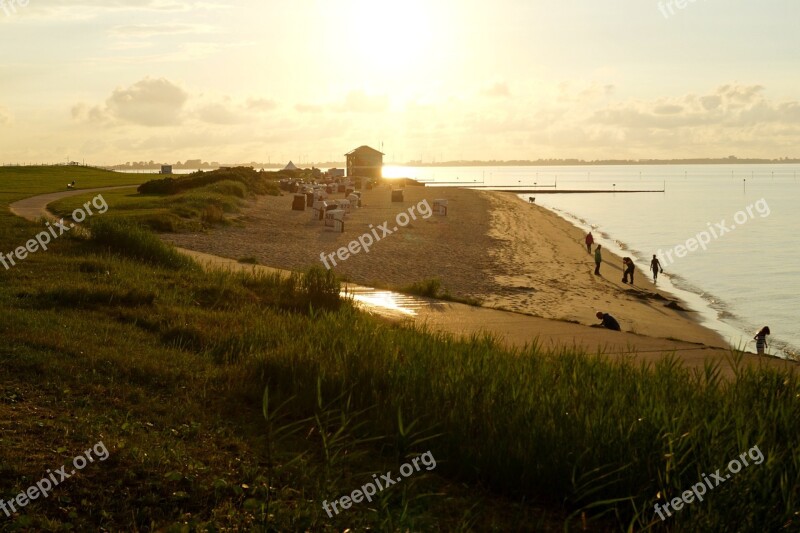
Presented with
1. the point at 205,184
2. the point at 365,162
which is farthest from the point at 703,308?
the point at 365,162

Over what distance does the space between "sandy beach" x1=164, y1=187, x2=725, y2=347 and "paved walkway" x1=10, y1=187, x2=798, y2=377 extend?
3277 millimetres

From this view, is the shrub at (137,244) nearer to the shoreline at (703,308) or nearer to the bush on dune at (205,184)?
the shoreline at (703,308)

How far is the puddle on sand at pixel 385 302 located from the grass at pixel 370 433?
176 inches

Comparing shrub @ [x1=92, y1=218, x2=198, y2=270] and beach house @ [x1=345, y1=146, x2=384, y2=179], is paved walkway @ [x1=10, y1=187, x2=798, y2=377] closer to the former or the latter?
shrub @ [x1=92, y1=218, x2=198, y2=270]

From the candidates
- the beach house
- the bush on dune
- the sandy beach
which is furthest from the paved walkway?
the beach house

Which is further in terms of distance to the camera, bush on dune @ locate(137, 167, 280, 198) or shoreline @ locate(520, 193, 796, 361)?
bush on dune @ locate(137, 167, 280, 198)

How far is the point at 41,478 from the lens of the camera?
201 inches

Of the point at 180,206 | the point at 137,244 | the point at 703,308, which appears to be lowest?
the point at 703,308

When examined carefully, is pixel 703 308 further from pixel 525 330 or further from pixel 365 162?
pixel 365 162

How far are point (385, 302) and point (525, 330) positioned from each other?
142 inches

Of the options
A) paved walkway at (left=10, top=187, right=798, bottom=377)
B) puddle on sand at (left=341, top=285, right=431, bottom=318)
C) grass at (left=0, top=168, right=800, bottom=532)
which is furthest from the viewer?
puddle on sand at (left=341, top=285, right=431, bottom=318)

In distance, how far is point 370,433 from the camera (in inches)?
251

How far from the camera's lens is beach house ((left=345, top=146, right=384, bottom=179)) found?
103688 mm

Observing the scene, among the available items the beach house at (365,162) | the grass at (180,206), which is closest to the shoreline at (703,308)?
the grass at (180,206)
